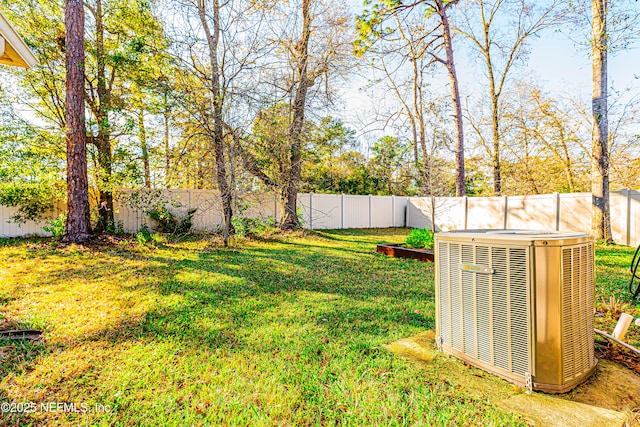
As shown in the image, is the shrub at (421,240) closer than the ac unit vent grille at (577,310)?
No

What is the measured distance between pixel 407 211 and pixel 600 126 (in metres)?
8.23

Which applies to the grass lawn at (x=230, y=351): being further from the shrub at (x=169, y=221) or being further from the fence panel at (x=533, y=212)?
the fence panel at (x=533, y=212)

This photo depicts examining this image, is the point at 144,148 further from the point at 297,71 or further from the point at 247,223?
the point at 297,71

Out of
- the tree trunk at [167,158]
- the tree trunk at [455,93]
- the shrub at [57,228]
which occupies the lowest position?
the shrub at [57,228]

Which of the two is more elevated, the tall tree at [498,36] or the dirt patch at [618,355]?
the tall tree at [498,36]

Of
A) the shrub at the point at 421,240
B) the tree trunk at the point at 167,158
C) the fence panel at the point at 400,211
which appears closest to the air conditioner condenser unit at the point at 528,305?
the shrub at the point at 421,240

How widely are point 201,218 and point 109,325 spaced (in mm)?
8394

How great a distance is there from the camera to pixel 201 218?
1086cm

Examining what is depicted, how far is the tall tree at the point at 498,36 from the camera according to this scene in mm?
11656

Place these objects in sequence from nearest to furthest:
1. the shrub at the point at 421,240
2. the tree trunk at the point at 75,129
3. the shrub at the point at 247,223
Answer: the shrub at the point at 421,240 < the tree trunk at the point at 75,129 < the shrub at the point at 247,223

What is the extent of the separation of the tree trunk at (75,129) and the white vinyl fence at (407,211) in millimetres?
1776

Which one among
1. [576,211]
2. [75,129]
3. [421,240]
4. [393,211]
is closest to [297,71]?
[421,240]

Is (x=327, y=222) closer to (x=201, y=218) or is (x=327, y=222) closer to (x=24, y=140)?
(x=201, y=218)

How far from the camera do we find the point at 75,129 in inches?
281
